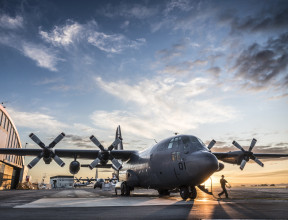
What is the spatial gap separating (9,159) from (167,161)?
51.2 m

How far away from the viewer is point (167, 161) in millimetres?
15297

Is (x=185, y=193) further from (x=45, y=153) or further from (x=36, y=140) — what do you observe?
(x=36, y=140)

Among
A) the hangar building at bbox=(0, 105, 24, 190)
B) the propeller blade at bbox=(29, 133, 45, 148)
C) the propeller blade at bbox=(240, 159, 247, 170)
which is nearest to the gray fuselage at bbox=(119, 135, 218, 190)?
the propeller blade at bbox=(29, 133, 45, 148)

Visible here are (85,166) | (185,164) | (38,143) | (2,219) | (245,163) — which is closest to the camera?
(2,219)

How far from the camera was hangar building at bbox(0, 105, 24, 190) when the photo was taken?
48659 millimetres

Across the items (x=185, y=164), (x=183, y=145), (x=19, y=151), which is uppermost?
(x=19, y=151)

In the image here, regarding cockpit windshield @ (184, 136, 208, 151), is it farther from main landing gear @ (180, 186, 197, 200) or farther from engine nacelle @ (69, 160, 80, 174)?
engine nacelle @ (69, 160, 80, 174)

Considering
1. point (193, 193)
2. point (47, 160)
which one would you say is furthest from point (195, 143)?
point (47, 160)

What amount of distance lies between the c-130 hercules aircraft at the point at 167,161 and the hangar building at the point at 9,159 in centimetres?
3100

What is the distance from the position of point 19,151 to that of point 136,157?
12003 millimetres

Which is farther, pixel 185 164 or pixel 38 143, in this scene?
pixel 38 143

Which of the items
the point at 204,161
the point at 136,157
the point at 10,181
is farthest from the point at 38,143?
the point at 10,181

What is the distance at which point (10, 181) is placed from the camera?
192 feet

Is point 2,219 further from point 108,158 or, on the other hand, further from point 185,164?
point 108,158
